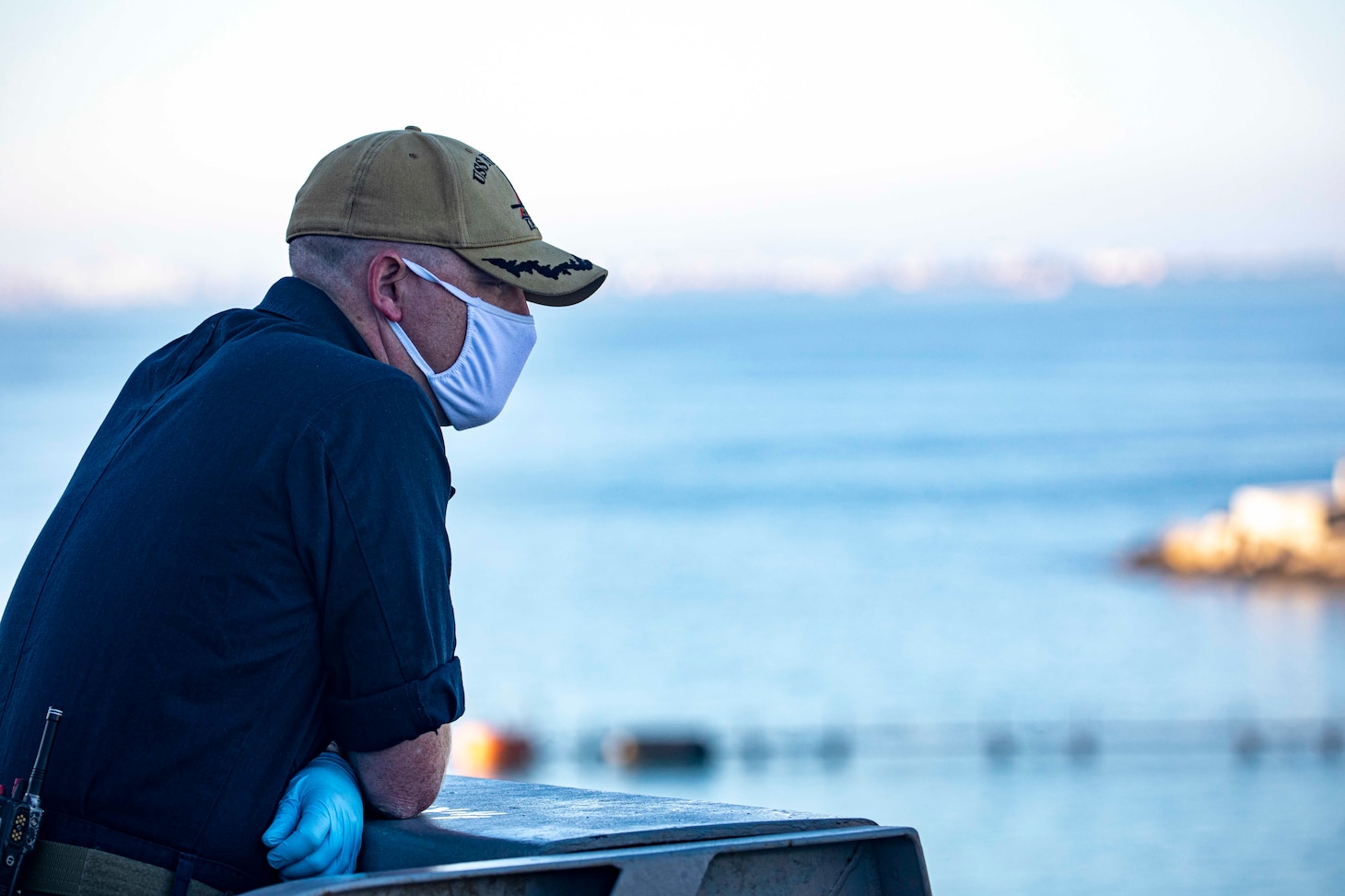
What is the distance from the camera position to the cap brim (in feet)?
8.07

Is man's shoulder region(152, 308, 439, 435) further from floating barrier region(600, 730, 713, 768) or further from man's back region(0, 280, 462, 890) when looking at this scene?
floating barrier region(600, 730, 713, 768)

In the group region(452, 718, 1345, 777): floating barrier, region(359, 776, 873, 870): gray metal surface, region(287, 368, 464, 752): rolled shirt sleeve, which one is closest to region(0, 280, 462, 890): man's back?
region(287, 368, 464, 752): rolled shirt sleeve

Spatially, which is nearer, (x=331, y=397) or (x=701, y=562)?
(x=331, y=397)

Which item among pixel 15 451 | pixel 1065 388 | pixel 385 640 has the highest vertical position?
pixel 1065 388

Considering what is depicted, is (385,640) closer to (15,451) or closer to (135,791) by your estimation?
(135,791)

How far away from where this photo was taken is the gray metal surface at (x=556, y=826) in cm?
188

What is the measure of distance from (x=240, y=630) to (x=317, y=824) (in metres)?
0.27

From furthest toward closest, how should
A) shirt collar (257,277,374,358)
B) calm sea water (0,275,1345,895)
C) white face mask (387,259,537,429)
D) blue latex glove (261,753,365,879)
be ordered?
1. calm sea water (0,275,1345,895)
2. white face mask (387,259,537,429)
3. shirt collar (257,277,374,358)
4. blue latex glove (261,753,365,879)

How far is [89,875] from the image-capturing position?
193 centimetres

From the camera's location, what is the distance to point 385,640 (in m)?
2.06

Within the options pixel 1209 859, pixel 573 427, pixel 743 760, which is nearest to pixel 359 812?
pixel 1209 859

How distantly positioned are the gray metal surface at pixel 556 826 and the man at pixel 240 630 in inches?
2.4

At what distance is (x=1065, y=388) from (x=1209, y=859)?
138136 mm

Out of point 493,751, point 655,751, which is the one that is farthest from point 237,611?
point 655,751
